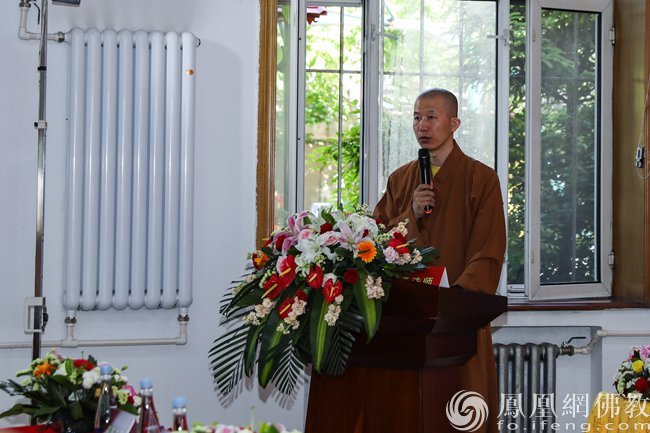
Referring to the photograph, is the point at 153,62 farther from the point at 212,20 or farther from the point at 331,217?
the point at 331,217

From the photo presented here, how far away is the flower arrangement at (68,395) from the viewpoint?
1.72 meters

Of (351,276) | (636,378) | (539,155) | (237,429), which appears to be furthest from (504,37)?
(237,429)

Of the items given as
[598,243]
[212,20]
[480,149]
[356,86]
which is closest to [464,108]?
[480,149]

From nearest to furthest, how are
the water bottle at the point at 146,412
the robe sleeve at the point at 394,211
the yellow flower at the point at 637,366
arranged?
the water bottle at the point at 146,412
the robe sleeve at the point at 394,211
the yellow flower at the point at 637,366

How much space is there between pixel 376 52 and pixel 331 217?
2122mm

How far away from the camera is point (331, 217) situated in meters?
2.33

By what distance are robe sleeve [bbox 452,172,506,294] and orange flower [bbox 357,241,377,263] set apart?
0.75m

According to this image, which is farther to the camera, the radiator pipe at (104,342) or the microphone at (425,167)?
the radiator pipe at (104,342)

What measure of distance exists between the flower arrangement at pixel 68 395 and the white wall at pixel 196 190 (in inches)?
70.1

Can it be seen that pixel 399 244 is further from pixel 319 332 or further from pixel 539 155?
pixel 539 155

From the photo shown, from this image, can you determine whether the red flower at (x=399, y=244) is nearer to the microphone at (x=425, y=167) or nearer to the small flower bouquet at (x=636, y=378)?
the microphone at (x=425, y=167)

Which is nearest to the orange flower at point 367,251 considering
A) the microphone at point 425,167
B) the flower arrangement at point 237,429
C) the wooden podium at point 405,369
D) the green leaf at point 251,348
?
the wooden podium at point 405,369

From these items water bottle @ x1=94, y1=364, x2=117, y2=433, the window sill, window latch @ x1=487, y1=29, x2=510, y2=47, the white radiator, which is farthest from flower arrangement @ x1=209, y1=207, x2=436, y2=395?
window latch @ x1=487, y1=29, x2=510, y2=47

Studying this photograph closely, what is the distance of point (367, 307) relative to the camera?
2.11m
